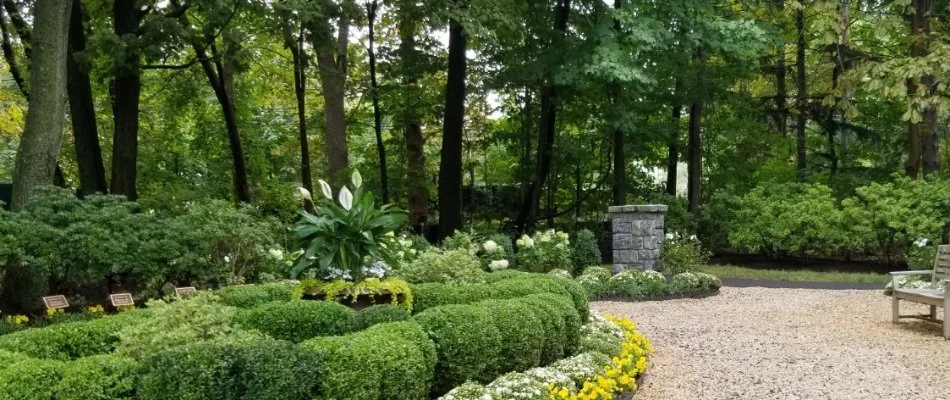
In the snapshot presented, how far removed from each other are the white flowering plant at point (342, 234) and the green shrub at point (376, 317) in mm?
998

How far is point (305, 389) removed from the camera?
3.35 meters

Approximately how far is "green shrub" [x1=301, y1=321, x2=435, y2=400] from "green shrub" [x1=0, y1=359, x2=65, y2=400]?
1055 mm

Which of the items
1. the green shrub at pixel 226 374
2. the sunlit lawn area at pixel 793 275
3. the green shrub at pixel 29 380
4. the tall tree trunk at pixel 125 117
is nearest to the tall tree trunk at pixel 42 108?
the tall tree trunk at pixel 125 117

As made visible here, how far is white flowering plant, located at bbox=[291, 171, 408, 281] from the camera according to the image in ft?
18.2

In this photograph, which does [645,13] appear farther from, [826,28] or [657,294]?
[826,28]

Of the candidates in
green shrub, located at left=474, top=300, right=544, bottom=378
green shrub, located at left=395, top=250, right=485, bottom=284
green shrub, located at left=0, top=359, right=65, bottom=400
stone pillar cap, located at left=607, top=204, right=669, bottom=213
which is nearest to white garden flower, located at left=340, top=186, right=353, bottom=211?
green shrub, located at left=395, top=250, right=485, bottom=284

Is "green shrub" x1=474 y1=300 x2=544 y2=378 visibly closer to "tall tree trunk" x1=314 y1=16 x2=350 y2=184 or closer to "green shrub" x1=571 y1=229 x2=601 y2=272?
"green shrub" x1=571 y1=229 x2=601 y2=272

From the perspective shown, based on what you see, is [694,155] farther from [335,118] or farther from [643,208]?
[335,118]

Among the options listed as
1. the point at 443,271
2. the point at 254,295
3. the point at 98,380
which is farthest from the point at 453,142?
the point at 98,380

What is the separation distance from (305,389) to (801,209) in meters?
11.9

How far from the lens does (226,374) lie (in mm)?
3266

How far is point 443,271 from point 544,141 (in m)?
8.53

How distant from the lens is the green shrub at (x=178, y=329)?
3.66 metres

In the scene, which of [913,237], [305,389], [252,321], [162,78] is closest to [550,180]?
[913,237]
